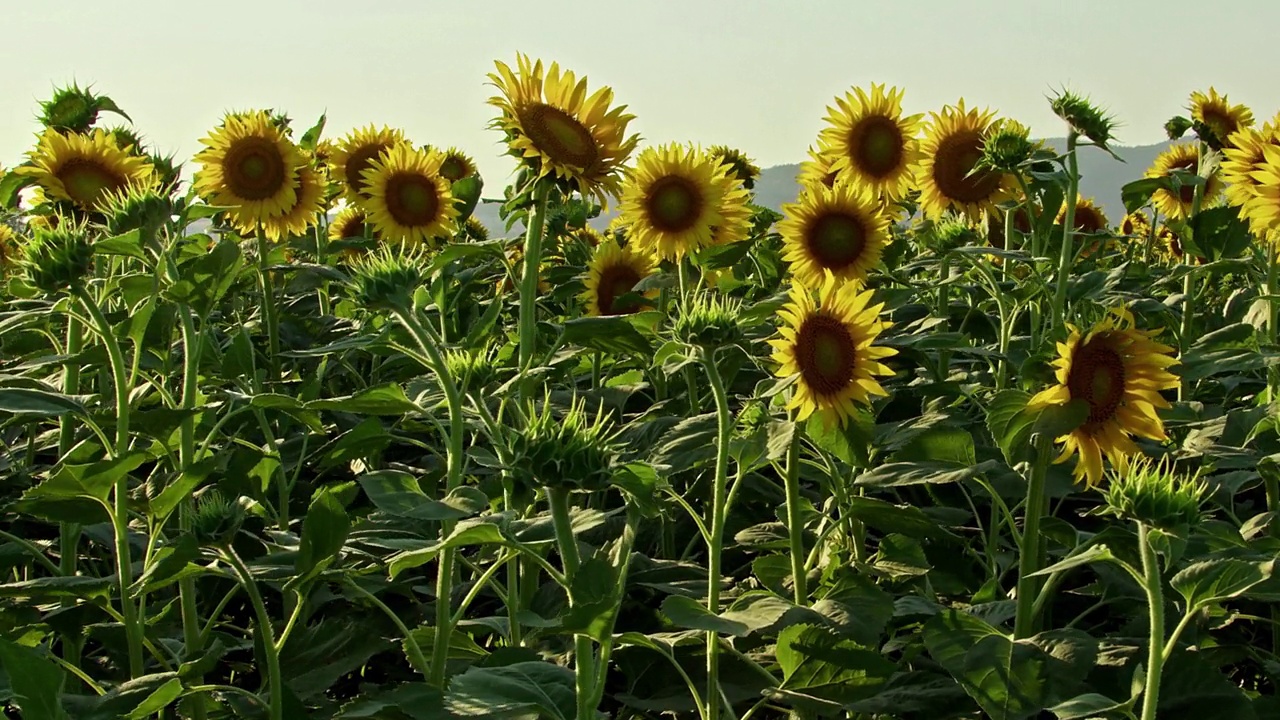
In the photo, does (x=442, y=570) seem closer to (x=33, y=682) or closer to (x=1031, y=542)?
(x=33, y=682)

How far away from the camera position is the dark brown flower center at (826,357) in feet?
7.79

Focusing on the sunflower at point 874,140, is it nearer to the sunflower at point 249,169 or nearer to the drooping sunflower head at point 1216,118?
the drooping sunflower head at point 1216,118

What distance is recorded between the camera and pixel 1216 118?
5.11 meters

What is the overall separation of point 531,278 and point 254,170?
7.70 ft

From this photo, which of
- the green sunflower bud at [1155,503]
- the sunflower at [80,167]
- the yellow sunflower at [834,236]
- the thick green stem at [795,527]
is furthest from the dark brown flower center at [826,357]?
the sunflower at [80,167]

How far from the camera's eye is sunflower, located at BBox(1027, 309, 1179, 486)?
7.22ft

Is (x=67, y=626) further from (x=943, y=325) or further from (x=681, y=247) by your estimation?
(x=943, y=325)

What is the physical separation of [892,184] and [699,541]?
1688 mm

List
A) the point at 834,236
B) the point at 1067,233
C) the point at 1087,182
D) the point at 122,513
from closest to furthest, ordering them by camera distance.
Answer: the point at 122,513 → the point at 1067,233 → the point at 834,236 → the point at 1087,182

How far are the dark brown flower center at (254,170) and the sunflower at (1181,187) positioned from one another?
3593mm

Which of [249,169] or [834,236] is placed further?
[249,169]

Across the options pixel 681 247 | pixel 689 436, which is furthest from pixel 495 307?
pixel 681 247

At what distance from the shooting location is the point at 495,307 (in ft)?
9.29

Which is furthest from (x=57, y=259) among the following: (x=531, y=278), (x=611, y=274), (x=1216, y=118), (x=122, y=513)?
(x=1216, y=118)
